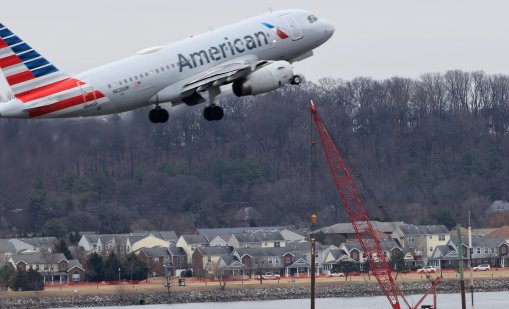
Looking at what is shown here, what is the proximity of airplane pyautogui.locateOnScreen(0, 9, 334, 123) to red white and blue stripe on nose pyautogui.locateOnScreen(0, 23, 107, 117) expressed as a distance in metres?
0.06

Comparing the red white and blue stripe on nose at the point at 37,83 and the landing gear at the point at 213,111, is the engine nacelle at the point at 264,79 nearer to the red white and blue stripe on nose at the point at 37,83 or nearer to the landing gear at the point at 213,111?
the landing gear at the point at 213,111

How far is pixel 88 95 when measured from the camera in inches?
4075

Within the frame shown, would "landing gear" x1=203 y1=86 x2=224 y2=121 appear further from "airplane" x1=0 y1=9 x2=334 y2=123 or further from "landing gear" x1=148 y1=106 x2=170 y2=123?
"landing gear" x1=148 y1=106 x2=170 y2=123

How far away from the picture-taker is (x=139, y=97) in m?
106

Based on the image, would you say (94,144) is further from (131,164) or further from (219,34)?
(131,164)

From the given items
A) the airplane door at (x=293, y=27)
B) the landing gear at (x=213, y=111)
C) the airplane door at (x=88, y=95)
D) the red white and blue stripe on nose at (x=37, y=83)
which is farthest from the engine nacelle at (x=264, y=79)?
the airplane door at (x=88, y=95)

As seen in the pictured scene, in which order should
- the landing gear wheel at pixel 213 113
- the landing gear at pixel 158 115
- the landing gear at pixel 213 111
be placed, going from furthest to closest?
the landing gear wheel at pixel 213 113
the landing gear at pixel 213 111
the landing gear at pixel 158 115

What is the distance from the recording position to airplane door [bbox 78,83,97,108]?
103 meters

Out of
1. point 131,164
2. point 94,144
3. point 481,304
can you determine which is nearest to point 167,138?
point 131,164

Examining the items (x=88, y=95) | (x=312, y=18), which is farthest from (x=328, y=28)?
(x=88, y=95)

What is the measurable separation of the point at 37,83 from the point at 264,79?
48.6 ft

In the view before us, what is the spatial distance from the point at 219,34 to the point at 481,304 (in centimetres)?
9463

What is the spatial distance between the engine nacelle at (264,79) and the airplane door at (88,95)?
1115 cm

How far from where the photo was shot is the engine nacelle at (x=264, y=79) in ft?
362
